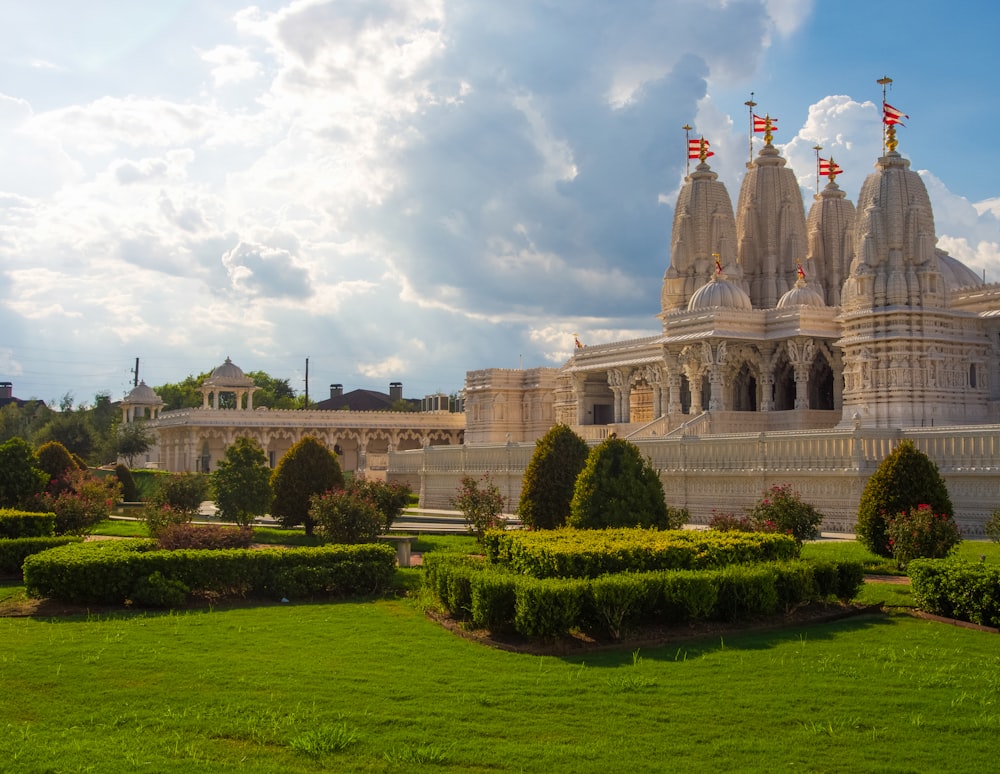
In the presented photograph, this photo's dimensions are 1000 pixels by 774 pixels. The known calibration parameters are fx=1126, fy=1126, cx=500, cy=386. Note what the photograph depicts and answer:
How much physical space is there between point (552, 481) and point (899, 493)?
22.6 ft

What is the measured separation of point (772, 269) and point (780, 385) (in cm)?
742

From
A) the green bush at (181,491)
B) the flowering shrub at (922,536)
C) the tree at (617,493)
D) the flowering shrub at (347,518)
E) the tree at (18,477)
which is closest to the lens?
the flowering shrub at (922,536)

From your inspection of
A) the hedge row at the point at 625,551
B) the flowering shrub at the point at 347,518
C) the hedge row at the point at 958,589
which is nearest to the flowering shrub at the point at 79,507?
the flowering shrub at the point at 347,518

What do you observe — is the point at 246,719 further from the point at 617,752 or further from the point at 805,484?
the point at 805,484

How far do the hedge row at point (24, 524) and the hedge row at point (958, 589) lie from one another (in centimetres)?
1573

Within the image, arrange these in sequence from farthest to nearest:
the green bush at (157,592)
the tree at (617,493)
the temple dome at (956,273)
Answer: the temple dome at (956,273), the tree at (617,493), the green bush at (157,592)

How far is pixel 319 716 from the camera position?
8.74 metres

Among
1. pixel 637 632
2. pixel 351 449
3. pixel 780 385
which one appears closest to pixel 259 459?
pixel 637 632

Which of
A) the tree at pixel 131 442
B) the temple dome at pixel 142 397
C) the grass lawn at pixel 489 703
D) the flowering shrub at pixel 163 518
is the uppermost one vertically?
the temple dome at pixel 142 397

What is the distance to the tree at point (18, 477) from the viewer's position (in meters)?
24.6

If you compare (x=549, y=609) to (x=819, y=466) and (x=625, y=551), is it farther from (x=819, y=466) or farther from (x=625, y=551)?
(x=819, y=466)

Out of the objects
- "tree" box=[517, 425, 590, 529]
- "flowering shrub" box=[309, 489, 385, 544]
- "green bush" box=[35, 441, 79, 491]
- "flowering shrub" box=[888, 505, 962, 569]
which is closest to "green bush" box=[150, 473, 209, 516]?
"green bush" box=[35, 441, 79, 491]

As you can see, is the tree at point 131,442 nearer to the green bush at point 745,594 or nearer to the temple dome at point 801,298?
the temple dome at point 801,298

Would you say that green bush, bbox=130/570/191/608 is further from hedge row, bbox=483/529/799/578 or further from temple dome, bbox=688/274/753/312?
temple dome, bbox=688/274/753/312
